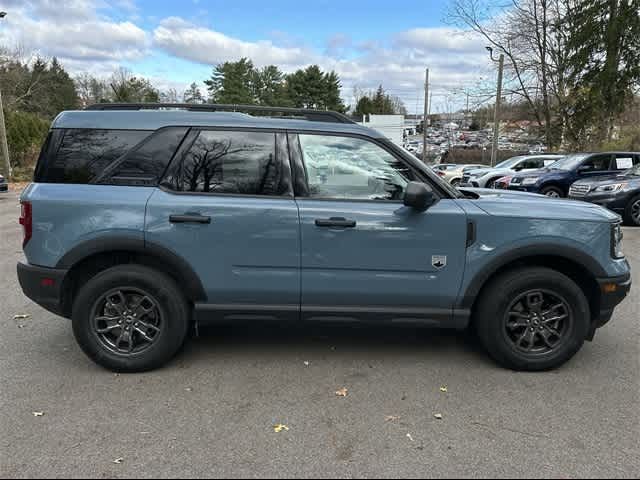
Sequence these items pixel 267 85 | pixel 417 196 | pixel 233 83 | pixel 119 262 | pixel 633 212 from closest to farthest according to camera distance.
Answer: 1. pixel 417 196
2. pixel 119 262
3. pixel 633 212
4. pixel 233 83
5. pixel 267 85

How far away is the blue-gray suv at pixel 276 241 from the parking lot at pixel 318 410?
0.34 meters

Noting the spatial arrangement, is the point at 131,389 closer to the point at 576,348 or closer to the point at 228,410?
the point at 228,410

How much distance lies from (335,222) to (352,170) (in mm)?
456

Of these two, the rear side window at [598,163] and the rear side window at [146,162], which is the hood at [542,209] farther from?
the rear side window at [598,163]

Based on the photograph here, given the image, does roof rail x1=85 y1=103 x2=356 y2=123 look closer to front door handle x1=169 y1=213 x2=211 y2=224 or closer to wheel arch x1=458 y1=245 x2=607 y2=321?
front door handle x1=169 y1=213 x2=211 y2=224

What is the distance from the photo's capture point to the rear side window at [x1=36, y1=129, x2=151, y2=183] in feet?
11.4

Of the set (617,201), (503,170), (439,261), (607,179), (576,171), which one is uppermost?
(503,170)

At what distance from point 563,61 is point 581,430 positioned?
26443 mm

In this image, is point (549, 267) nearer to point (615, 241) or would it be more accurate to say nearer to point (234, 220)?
point (615, 241)

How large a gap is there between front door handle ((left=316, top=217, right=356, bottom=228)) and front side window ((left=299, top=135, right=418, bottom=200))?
0.21m

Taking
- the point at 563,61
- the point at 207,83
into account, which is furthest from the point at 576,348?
the point at 207,83

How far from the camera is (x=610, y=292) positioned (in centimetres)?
354

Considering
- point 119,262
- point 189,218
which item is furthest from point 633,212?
point 119,262

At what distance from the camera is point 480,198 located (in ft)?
12.2
